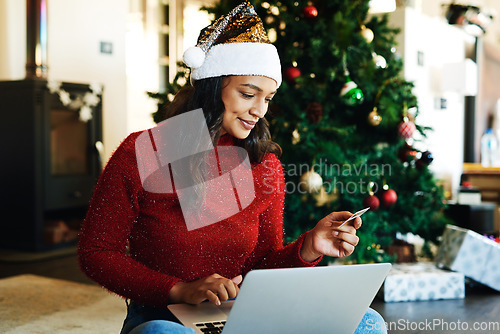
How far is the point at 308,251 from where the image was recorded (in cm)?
128

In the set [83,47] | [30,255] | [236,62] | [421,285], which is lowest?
[30,255]

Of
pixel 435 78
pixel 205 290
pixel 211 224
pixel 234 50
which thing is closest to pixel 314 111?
pixel 234 50

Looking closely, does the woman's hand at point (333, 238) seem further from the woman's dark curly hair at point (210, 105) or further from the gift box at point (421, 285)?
the gift box at point (421, 285)

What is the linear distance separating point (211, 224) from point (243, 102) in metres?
0.29

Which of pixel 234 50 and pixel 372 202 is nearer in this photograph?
pixel 234 50

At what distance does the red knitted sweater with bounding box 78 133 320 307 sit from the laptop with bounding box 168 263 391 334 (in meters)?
0.16

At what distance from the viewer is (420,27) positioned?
396 centimetres

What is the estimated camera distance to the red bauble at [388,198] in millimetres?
2566

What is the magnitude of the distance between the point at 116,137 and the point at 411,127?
2521 millimetres

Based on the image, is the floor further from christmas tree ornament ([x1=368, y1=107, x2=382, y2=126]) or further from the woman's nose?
the woman's nose

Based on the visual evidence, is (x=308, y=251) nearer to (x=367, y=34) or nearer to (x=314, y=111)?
(x=314, y=111)

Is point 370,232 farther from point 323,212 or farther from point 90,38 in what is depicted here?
point 90,38

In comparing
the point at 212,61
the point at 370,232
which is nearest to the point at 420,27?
the point at 370,232

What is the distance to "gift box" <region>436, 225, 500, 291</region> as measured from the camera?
2.64 m
